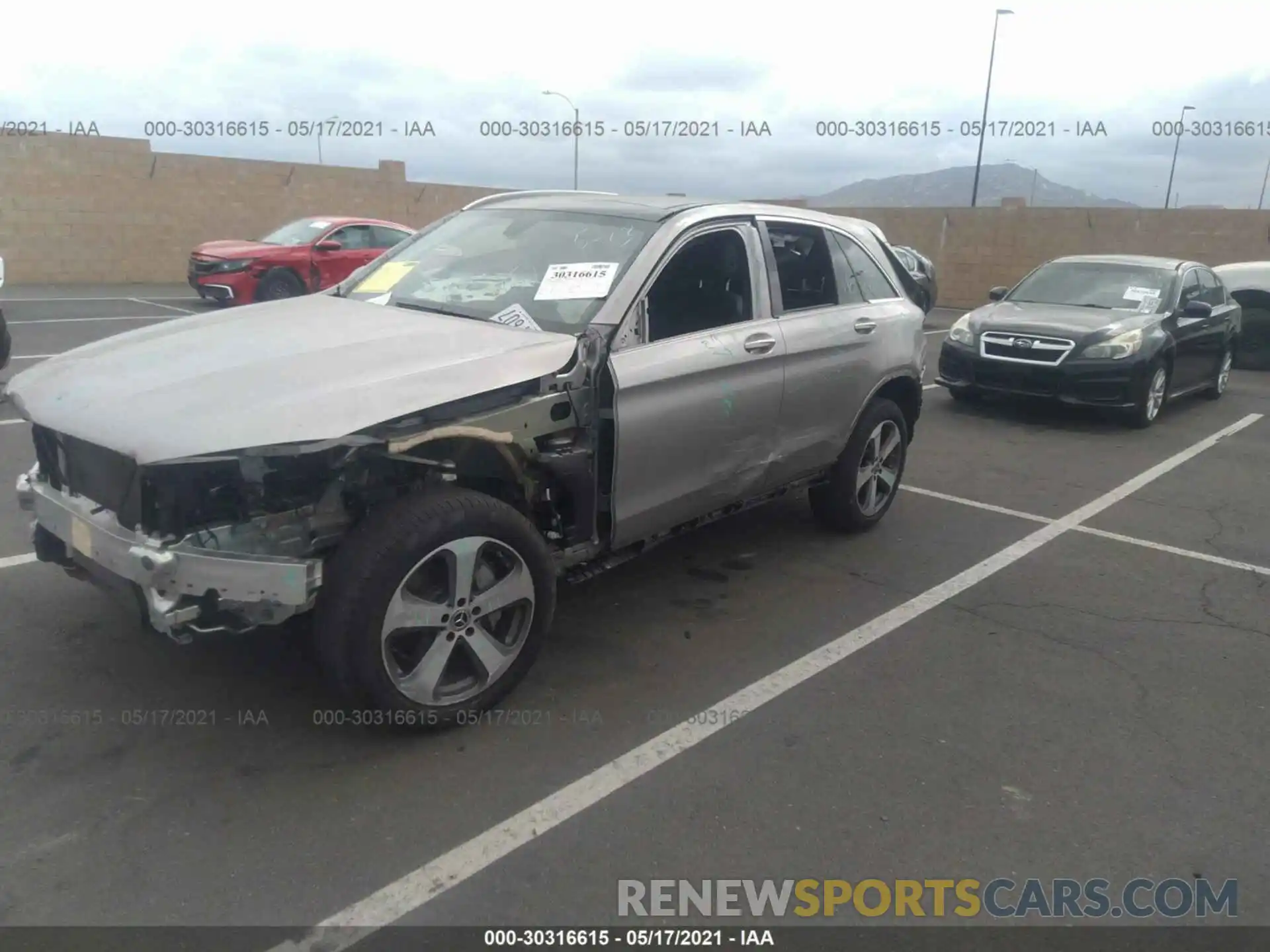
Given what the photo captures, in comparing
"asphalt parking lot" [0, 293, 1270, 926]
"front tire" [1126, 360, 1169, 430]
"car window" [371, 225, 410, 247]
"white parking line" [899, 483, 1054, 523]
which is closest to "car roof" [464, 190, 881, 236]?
"asphalt parking lot" [0, 293, 1270, 926]

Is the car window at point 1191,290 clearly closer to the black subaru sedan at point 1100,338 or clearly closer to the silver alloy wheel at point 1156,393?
the black subaru sedan at point 1100,338

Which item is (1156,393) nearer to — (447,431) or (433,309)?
(433,309)

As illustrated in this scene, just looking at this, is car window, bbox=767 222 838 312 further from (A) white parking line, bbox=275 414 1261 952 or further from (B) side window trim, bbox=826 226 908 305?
(A) white parking line, bbox=275 414 1261 952

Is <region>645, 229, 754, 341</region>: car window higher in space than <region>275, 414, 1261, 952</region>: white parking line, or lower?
higher

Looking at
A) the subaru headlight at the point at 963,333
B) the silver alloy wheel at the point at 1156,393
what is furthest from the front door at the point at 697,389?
the silver alloy wheel at the point at 1156,393

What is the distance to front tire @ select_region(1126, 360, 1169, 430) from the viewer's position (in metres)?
8.83

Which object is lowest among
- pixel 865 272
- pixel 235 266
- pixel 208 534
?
pixel 208 534

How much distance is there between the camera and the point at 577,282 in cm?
400

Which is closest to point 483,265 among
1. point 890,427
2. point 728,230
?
point 728,230

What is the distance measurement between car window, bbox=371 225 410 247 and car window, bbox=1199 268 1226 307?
11.2m

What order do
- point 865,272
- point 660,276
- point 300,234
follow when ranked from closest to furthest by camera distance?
point 660,276 → point 865,272 → point 300,234

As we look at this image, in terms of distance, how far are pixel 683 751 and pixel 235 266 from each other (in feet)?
43.9

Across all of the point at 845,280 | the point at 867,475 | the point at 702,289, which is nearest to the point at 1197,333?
the point at 867,475

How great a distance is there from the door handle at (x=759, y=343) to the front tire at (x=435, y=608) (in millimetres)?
1480
